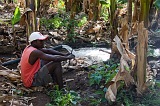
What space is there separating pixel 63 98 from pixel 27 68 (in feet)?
2.83

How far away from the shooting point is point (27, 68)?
4.95 m

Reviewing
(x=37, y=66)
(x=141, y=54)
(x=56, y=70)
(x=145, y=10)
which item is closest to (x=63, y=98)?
(x=56, y=70)

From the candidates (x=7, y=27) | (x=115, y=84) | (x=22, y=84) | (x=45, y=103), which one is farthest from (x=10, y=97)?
(x=7, y=27)

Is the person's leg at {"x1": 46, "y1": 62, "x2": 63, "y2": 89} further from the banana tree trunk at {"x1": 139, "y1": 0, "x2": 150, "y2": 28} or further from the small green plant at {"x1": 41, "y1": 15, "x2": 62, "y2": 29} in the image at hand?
the small green plant at {"x1": 41, "y1": 15, "x2": 62, "y2": 29}

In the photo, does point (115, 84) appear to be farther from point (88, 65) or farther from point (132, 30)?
point (132, 30)

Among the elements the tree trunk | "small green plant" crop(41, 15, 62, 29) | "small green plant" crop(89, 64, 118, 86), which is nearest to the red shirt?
"small green plant" crop(89, 64, 118, 86)

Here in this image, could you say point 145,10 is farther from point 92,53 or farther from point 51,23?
point 51,23

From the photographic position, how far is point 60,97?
15.0 feet

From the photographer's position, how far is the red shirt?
193 inches

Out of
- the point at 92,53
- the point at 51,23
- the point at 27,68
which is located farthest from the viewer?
the point at 51,23

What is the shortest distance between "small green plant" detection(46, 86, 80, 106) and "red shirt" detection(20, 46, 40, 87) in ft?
1.31

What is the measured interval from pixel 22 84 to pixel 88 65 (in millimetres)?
1555

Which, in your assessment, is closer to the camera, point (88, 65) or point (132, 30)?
point (88, 65)

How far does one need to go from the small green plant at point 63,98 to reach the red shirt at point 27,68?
400 millimetres
